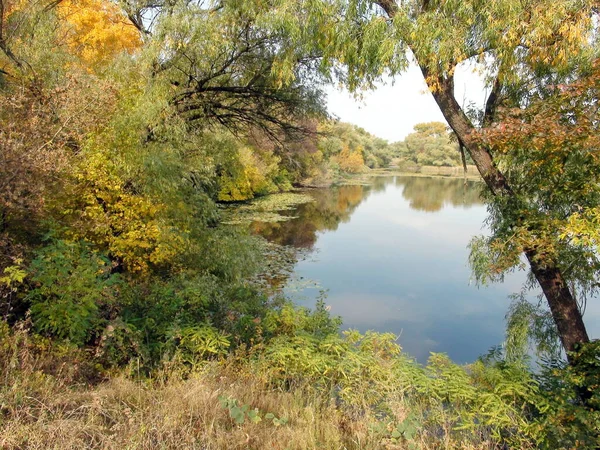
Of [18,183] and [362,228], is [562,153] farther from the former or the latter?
[362,228]

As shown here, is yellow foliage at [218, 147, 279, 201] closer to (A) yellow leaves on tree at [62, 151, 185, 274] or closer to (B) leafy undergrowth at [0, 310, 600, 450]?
(A) yellow leaves on tree at [62, 151, 185, 274]

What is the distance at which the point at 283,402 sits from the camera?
10.4 ft

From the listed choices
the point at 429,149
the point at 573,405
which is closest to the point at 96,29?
the point at 573,405

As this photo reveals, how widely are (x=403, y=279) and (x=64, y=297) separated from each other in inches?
399

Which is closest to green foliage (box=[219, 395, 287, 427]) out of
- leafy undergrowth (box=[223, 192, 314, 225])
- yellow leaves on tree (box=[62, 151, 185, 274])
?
yellow leaves on tree (box=[62, 151, 185, 274])

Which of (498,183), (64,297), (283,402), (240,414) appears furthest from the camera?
(498,183)

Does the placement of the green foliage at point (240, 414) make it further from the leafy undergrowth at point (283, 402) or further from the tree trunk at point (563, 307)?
the tree trunk at point (563, 307)

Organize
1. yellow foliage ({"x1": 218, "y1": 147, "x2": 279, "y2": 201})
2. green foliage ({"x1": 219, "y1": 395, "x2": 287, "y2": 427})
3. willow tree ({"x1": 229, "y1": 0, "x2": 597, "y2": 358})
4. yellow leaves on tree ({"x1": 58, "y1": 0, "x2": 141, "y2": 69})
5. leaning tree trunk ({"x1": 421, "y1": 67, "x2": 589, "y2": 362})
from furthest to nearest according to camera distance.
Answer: yellow foliage ({"x1": 218, "y1": 147, "x2": 279, "y2": 201}), yellow leaves on tree ({"x1": 58, "y1": 0, "x2": 141, "y2": 69}), leaning tree trunk ({"x1": 421, "y1": 67, "x2": 589, "y2": 362}), willow tree ({"x1": 229, "y1": 0, "x2": 597, "y2": 358}), green foliage ({"x1": 219, "y1": 395, "x2": 287, "y2": 427})

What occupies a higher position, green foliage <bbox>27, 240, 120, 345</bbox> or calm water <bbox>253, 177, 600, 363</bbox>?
green foliage <bbox>27, 240, 120, 345</bbox>

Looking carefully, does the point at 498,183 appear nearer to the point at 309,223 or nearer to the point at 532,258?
the point at 532,258

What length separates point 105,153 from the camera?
6.41 m

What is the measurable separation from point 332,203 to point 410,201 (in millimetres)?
7475

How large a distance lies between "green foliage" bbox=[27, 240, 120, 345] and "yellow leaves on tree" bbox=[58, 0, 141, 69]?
809 cm

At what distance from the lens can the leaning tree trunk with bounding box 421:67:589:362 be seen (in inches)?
191
